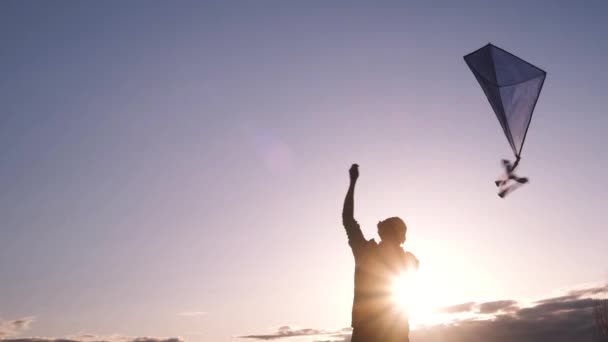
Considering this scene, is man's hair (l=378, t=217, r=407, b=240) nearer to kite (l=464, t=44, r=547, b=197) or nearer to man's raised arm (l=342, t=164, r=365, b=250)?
man's raised arm (l=342, t=164, r=365, b=250)

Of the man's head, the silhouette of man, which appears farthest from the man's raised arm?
the man's head

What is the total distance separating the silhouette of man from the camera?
17.2 ft

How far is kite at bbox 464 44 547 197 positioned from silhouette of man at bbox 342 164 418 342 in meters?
9.02

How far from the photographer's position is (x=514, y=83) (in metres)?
14.2

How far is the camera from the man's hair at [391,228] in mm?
5660

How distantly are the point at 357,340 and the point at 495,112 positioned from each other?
11.0m

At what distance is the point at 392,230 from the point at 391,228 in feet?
0.08

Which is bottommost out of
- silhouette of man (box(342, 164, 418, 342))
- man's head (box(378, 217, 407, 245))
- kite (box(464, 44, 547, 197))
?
silhouette of man (box(342, 164, 418, 342))

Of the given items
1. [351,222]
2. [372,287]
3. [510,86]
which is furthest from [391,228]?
[510,86]

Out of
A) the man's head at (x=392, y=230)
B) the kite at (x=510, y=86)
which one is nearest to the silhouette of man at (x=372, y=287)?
the man's head at (x=392, y=230)

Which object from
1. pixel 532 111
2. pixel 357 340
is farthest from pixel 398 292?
pixel 532 111

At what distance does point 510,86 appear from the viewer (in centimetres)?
1421

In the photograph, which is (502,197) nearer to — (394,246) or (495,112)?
(495,112)

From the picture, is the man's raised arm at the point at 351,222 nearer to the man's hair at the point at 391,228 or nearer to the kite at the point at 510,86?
the man's hair at the point at 391,228
